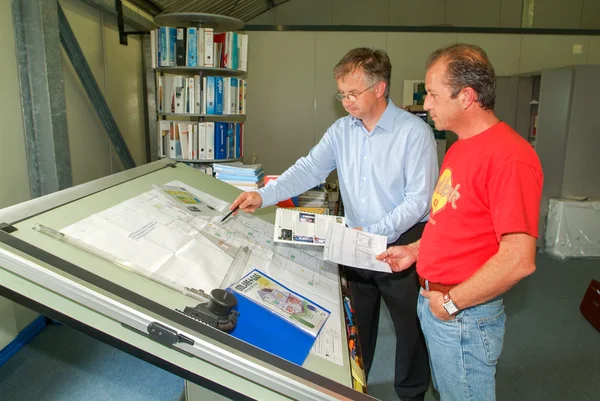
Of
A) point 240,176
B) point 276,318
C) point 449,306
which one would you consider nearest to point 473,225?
point 449,306

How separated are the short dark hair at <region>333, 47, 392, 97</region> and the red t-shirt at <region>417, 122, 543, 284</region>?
55cm

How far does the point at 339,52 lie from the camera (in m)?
6.46

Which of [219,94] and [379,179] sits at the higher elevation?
[219,94]

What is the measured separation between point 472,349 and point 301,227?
0.71m

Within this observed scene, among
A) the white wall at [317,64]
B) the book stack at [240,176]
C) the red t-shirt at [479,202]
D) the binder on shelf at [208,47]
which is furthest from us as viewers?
the white wall at [317,64]

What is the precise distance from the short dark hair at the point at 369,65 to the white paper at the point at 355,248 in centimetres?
63

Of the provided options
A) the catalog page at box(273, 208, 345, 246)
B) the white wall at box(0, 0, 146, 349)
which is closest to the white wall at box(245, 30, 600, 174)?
the white wall at box(0, 0, 146, 349)

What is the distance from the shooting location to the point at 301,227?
1671 mm

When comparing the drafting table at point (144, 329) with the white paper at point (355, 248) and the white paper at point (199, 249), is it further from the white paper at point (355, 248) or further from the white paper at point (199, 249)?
the white paper at point (355, 248)

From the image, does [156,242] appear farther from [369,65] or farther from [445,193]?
[369,65]

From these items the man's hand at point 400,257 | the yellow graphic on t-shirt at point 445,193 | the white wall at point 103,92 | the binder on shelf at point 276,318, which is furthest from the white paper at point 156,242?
the white wall at point 103,92

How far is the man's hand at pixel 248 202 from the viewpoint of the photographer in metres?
1.86

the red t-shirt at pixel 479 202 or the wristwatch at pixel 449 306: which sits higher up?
the red t-shirt at pixel 479 202

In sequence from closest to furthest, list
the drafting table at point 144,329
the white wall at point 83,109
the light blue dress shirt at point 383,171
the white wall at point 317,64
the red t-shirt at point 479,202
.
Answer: the drafting table at point 144,329
the red t-shirt at point 479,202
the light blue dress shirt at point 383,171
the white wall at point 83,109
the white wall at point 317,64
